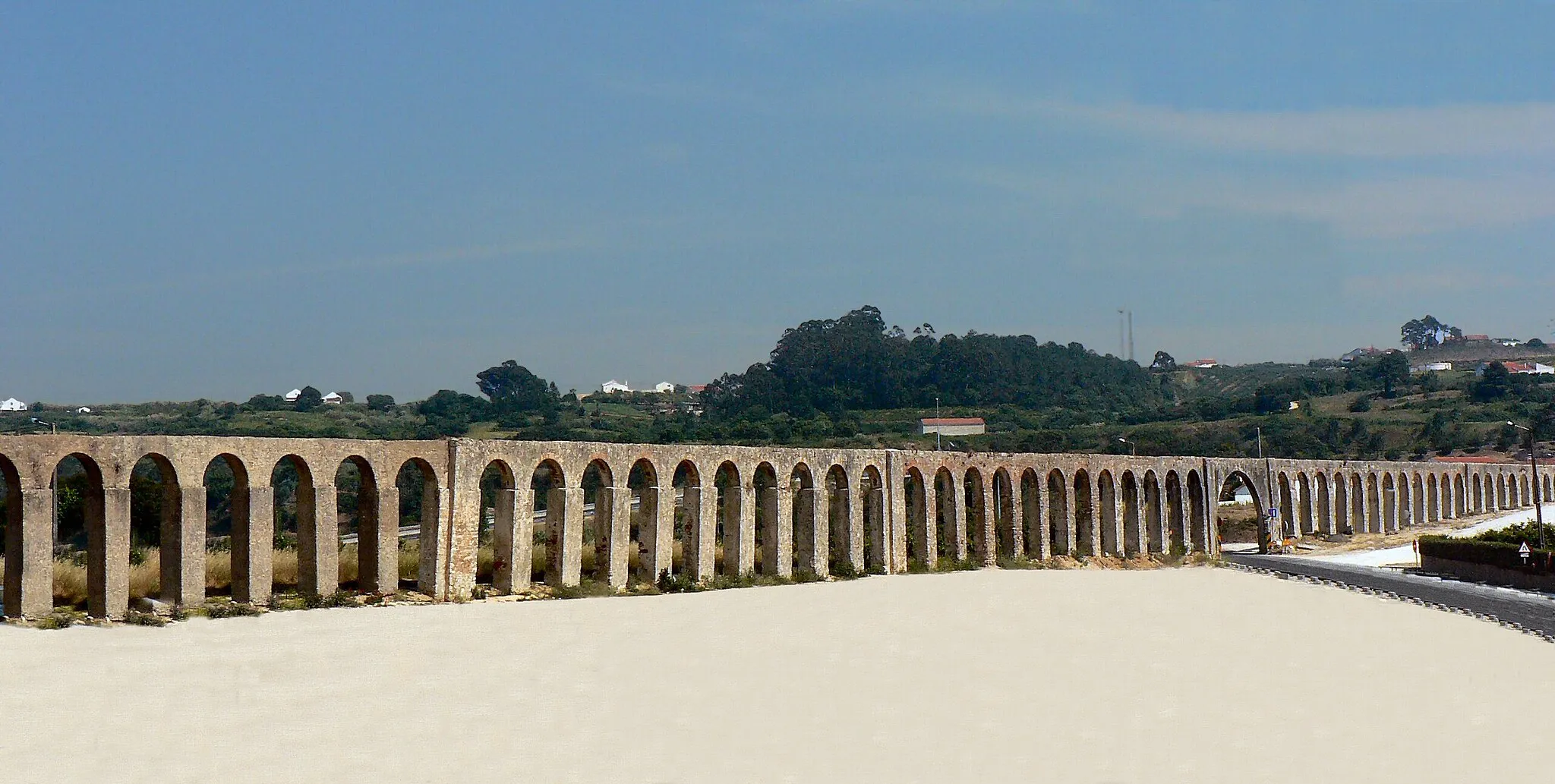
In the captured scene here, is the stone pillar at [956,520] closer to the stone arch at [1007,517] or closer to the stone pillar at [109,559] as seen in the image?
the stone arch at [1007,517]

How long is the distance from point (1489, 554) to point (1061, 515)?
12992 mm

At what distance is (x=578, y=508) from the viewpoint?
30719 mm

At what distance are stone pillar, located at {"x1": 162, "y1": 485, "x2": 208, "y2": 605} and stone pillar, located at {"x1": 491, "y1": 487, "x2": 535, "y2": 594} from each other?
615 centimetres

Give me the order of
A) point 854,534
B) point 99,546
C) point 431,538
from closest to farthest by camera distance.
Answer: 1. point 99,546
2. point 431,538
3. point 854,534

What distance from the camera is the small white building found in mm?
115125

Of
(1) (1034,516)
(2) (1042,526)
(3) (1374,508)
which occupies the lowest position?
(3) (1374,508)

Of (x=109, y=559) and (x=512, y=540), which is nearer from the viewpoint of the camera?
(x=109, y=559)

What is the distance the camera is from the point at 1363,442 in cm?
11094

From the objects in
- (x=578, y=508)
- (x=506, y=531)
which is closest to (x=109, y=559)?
(x=506, y=531)

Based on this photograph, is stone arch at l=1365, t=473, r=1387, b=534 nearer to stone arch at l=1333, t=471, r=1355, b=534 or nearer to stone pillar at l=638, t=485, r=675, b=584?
stone arch at l=1333, t=471, r=1355, b=534

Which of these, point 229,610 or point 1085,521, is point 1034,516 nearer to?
point 1085,521

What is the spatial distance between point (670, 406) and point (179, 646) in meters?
130

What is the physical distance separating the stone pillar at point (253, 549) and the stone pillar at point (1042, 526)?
27.3m

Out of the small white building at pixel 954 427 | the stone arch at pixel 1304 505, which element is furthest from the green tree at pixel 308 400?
the stone arch at pixel 1304 505
